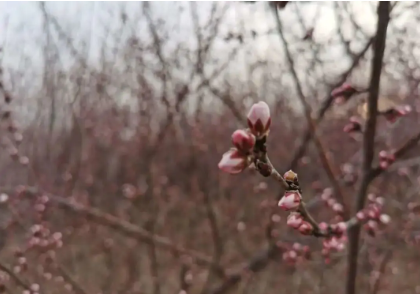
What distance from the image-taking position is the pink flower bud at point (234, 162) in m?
0.59

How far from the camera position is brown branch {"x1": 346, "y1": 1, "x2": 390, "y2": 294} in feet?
4.78

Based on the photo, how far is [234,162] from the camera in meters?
0.59

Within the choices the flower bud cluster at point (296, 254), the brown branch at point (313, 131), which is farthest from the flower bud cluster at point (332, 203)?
the flower bud cluster at point (296, 254)

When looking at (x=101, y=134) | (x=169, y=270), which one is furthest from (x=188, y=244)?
(x=101, y=134)

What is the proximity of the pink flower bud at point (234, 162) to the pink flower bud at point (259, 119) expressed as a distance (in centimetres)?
4

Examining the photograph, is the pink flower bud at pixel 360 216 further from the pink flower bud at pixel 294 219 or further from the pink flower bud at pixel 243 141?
the pink flower bud at pixel 243 141

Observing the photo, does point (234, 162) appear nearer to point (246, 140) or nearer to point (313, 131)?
point (246, 140)

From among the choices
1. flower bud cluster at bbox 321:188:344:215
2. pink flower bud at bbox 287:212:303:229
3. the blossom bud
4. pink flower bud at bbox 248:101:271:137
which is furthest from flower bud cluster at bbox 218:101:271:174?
flower bud cluster at bbox 321:188:344:215

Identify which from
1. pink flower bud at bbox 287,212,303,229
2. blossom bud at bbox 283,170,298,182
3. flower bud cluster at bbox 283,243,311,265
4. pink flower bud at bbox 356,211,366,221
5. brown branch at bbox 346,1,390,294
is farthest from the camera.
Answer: flower bud cluster at bbox 283,243,311,265

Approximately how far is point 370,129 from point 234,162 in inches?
40.4

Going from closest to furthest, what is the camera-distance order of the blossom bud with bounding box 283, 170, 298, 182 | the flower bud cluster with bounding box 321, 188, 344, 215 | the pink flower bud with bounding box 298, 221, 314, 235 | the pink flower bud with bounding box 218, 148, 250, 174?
the pink flower bud with bounding box 218, 148, 250, 174 → the blossom bud with bounding box 283, 170, 298, 182 → the pink flower bud with bounding box 298, 221, 314, 235 → the flower bud cluster with bounding box 321, 188, 344, 215

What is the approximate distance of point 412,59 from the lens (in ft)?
10.9

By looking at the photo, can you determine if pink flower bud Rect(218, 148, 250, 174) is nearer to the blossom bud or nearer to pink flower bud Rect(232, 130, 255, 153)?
pink flower bud Rect(232, 130, 255, 153)

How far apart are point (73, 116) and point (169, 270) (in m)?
1.72
